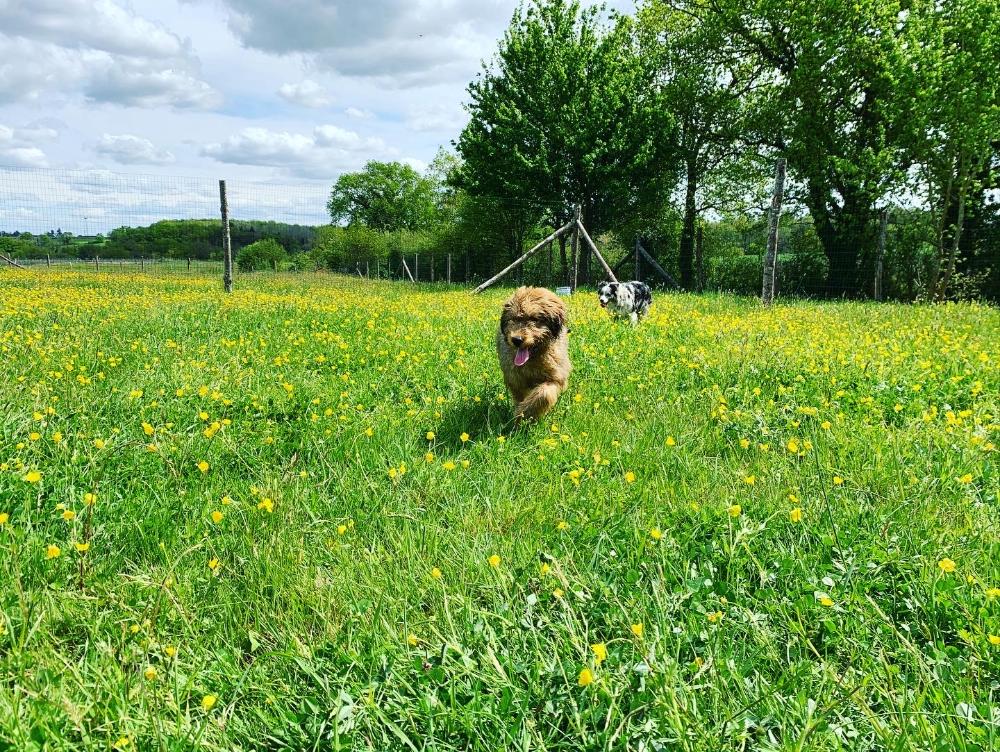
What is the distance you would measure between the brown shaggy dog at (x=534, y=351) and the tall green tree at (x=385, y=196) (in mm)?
67037

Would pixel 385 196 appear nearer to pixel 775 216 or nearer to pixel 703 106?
pixel 703 106

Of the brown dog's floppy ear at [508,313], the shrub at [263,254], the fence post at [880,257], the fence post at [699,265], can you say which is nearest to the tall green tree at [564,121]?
the fence post at [699,265]

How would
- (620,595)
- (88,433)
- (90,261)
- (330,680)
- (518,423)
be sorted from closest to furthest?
(330,680) < (620,595) < (88,433) < (518,423) < (90,261)

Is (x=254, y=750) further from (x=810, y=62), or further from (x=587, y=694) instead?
(x=810, y=62)

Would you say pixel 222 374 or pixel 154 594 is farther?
pixel 222 374

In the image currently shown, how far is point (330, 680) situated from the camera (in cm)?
175

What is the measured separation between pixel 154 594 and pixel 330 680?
97 centimetres

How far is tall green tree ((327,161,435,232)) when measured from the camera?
69.6 meters

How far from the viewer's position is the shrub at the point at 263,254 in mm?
41625

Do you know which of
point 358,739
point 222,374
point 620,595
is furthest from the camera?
point 222,374

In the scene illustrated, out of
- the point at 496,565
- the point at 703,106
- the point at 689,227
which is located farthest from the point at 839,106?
the point at 496,565

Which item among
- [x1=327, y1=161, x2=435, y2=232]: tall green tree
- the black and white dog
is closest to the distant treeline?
[x1=327, y1=161, x2=435, y2=232]: tall green tree

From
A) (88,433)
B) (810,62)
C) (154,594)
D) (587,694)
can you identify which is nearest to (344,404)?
(88,433)

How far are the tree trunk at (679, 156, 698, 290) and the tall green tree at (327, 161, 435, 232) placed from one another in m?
50.0
